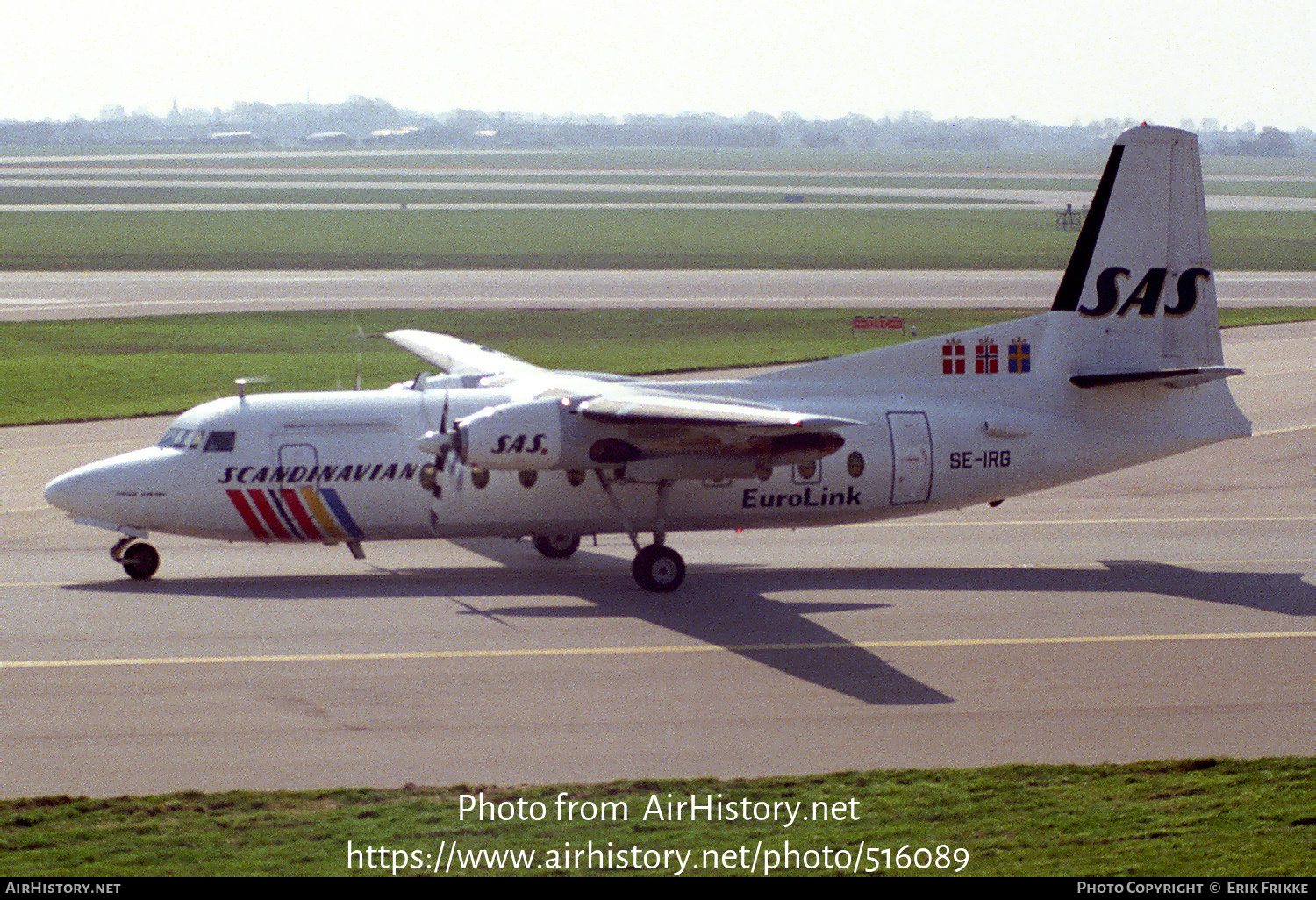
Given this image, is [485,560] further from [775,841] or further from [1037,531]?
[775,841]

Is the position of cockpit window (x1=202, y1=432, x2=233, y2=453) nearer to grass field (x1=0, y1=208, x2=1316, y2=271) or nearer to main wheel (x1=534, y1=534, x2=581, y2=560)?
main wheel (x1=534, y1=534, x2=581, y2=560)

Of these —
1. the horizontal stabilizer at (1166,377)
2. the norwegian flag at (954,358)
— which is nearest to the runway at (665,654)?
the horizontal stabilizer at (1166,377)

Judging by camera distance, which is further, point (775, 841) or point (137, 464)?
point (137, 464)

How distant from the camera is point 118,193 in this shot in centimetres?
15125

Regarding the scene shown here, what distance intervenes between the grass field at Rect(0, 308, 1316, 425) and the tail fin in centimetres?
2201

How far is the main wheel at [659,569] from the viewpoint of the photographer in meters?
23.7

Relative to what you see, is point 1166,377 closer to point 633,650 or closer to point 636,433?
point 636,433

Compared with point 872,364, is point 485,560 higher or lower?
lower

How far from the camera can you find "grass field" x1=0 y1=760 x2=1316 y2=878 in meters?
12.7

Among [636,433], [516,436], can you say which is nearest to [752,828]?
[516,436]

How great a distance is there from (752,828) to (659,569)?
10146mm

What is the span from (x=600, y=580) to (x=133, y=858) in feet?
40.5

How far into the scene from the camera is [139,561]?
24.5 meters
